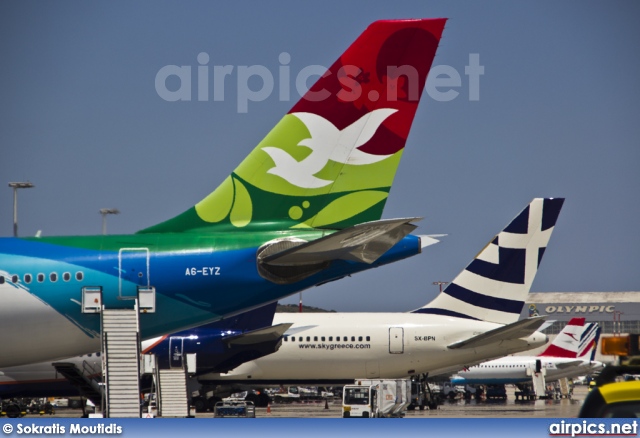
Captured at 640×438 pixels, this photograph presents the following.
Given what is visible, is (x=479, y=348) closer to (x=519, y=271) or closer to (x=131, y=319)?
(x=519, y=271)

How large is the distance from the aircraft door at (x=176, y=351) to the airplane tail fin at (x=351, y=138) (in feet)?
56.5

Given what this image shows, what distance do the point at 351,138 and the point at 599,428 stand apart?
12.2 metres

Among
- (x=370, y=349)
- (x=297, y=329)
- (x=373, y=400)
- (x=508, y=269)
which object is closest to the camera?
(x=373, y=400)

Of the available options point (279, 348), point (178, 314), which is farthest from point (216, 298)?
point (279, 348)

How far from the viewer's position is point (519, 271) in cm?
4116

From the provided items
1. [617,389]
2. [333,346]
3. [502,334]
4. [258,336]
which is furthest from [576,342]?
[617,389]

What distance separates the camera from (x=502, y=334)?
38906 millimetres

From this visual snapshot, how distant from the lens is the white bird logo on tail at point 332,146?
19.5 metres

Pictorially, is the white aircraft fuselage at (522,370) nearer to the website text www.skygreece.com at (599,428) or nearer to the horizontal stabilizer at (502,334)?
the horizontal stabilizer at (502,334)

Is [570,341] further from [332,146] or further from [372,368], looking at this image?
[332,146]

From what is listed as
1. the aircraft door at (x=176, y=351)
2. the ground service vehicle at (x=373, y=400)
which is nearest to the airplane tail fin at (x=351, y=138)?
the ground service vehicle at (x=373, y=400)

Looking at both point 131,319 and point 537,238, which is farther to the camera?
point 537,238

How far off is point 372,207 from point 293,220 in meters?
1.69

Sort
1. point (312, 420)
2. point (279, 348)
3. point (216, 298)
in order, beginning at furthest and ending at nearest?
point (279, 348), point (216, 298), point (312, 420)
